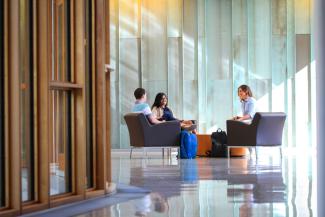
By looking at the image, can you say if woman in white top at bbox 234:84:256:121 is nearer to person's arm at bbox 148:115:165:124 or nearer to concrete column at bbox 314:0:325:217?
person's arm at bbox 148:115:165:124

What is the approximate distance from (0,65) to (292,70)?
1249 centimetres

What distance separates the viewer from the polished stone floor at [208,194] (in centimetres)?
484

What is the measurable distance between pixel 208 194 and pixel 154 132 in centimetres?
658

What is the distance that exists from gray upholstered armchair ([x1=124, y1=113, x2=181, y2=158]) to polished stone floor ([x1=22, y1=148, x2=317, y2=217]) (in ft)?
10.7

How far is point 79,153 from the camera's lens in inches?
211

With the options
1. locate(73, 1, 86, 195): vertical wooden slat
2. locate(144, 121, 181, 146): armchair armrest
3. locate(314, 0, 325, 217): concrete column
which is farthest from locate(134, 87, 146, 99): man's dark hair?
locate(314, 0, 325, 217): concrete column

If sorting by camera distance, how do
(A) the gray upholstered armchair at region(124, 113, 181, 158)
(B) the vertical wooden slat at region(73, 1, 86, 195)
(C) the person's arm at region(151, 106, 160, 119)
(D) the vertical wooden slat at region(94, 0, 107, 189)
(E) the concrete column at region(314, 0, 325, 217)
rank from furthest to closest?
1. (C) the person's arm at region(151, 106, 160, 119)
2. (A) the gray upholstered armchair at region(124, 113, 181, 158)
3. (D) the vertical wooden slat at region(94, 0, 107, 189)
4. (B) the vertical wooden slat at region(73, 1, 86, 195)
5. (E) the concrete column at region(314, 0, 325, 217)

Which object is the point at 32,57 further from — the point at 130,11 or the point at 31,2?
the point at 130,11

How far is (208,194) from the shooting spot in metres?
6.11

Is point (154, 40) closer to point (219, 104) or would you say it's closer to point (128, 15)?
point (128, 15)

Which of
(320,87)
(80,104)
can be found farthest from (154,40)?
(320,87)

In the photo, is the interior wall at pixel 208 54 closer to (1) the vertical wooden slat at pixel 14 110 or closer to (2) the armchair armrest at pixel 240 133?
(2) the armchair armrest at pixel 240 133

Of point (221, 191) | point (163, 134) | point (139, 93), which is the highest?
point (139, 93)

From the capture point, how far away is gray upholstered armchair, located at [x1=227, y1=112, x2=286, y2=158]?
40.9ft
